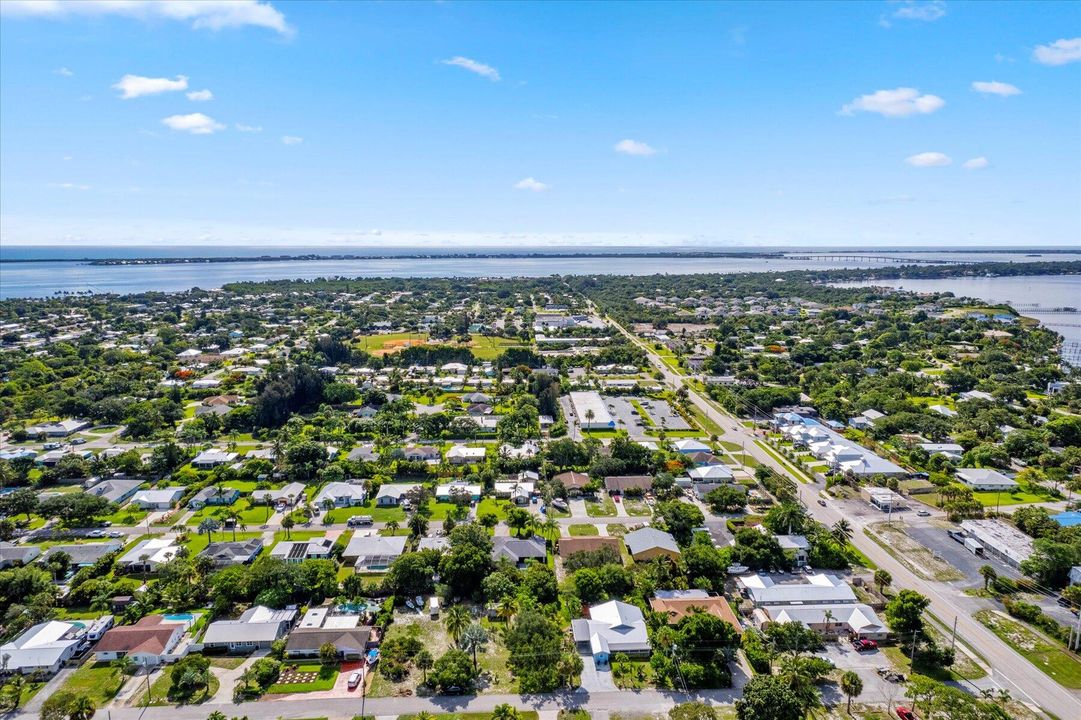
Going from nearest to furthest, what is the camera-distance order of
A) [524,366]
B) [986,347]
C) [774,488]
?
[774,488] → [524,366] → [986,347]

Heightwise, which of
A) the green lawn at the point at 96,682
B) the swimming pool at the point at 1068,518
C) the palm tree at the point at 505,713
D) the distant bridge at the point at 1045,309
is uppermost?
the distant bridge at the point at 1045,309

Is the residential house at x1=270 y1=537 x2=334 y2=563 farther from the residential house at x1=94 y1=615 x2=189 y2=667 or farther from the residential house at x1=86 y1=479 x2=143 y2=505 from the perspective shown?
the residential house at x1=86 y1=479 x2=143 y2=505

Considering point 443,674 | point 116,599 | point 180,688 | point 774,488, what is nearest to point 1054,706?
point 774,488

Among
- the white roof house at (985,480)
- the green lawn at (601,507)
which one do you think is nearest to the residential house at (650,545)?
the green lawn at (601,507)

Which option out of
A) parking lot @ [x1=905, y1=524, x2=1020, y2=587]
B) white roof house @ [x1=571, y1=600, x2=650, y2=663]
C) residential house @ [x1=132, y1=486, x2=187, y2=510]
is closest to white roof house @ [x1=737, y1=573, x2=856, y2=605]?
white roof house @ [x1=571, y1=600, x2=650, y2=663]

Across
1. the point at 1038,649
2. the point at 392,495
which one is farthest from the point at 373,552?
the point at 1038,649

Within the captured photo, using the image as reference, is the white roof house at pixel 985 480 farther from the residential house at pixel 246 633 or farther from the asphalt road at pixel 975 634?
the residential house at pixel 246 633

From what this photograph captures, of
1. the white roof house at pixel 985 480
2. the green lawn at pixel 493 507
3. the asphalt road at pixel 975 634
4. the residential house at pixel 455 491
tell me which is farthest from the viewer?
the white roof house at pixel 985 480

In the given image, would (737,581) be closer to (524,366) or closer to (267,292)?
(524,366)
